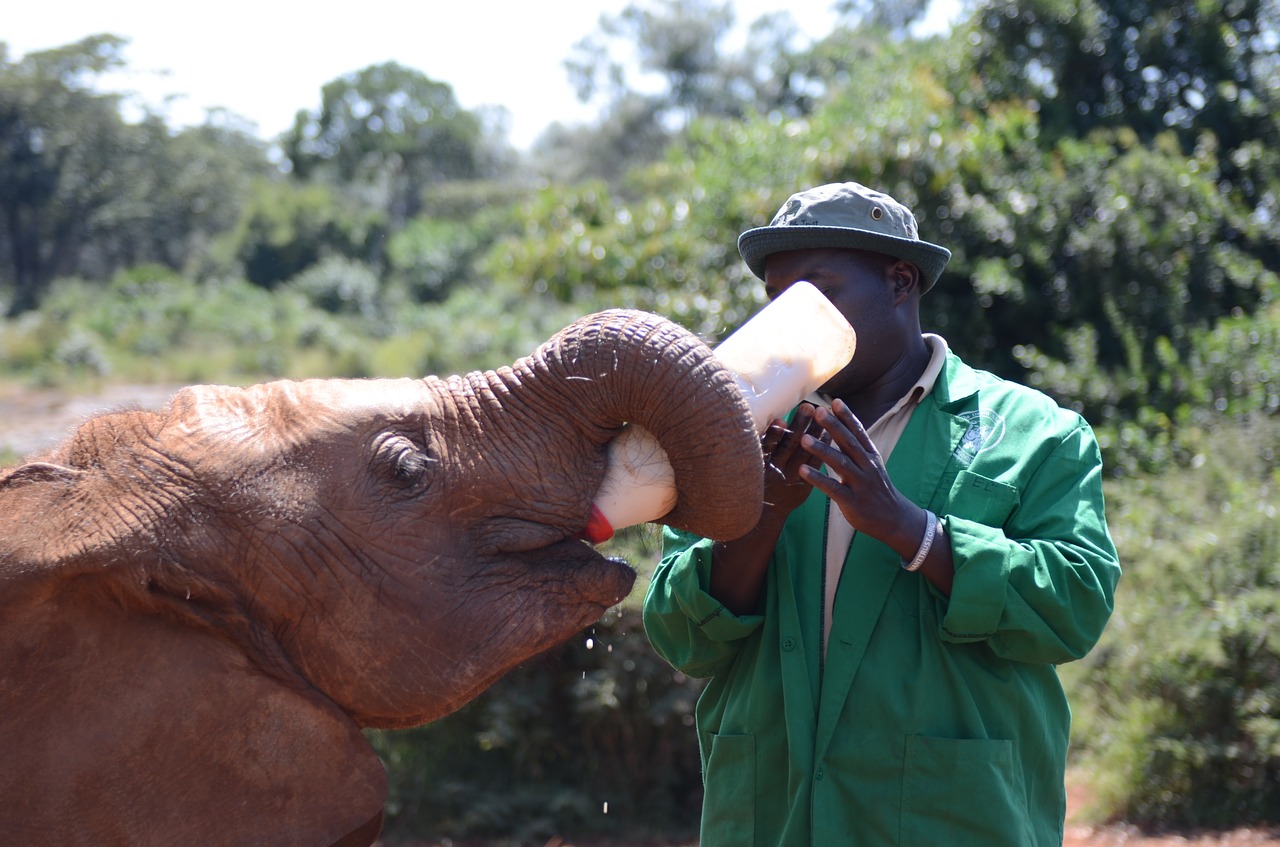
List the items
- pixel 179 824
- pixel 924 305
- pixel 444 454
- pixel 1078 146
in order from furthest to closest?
pixel 1078 146 → pixel 924 305 → pixel 444 454 → pixel 179 824

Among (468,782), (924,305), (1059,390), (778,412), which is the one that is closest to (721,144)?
(924,305)

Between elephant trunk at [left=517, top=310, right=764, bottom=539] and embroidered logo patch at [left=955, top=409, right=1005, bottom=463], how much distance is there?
0.65 m

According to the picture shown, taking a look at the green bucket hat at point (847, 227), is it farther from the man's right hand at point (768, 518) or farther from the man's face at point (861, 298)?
the man's right hand at point (768, 518)

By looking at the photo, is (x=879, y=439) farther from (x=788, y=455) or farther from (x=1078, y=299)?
(x=1078, y=299)

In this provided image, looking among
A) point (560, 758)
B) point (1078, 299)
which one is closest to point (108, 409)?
point (560, 758)

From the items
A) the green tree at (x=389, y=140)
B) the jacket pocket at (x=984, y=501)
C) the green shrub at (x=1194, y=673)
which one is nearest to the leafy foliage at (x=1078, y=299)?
the green shrub at (x=1194, y=673)

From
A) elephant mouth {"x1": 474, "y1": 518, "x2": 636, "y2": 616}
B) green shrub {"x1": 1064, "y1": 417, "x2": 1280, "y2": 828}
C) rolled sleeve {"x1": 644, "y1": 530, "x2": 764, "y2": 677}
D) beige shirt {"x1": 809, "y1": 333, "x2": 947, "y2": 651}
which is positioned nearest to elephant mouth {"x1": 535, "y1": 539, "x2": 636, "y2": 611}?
elephant mouth {"x1": 474, "y1": 518, "x2": 636, "y2": 616}

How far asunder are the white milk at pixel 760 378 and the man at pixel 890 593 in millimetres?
89

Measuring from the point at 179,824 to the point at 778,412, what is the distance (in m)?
1.27

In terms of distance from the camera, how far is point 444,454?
7.55ft

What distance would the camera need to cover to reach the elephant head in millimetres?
2094

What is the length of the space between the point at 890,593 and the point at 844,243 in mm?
782

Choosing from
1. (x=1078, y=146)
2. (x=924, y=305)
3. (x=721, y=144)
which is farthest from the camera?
(x=721, y=144)

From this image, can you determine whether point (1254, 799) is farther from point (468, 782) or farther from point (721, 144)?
point (721, 144)
